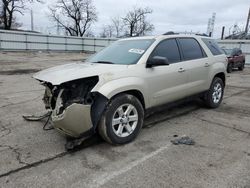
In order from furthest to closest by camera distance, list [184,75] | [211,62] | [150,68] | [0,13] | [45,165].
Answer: [0,13] → [211,62] → [184,75] → [150,68] → [45,165]

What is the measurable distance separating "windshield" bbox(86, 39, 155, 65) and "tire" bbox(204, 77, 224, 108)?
87.6 inches

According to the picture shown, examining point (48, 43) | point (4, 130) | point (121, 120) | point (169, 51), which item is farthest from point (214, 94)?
point (48, 43)

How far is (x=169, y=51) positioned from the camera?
4.55 m

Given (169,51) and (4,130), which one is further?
(169,51)

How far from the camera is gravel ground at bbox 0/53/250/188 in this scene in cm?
279

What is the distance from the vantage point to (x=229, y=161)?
3.25 meters

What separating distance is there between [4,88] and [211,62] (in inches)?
270

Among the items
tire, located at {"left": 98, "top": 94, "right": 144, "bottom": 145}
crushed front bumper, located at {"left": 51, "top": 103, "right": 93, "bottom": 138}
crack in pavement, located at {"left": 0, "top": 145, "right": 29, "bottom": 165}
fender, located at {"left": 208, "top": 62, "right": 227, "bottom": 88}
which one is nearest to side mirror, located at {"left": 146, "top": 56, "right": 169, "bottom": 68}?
tire, located at {"left": 98, "top": 94, "right": 144, "bottom": 145}

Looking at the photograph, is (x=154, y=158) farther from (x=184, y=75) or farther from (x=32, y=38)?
(x=32, y=38)

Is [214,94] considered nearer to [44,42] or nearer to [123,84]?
[123,84]

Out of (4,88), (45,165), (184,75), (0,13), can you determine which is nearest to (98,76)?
(45,165)

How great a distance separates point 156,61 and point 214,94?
2632mm

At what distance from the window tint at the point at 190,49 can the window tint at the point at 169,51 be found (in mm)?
229

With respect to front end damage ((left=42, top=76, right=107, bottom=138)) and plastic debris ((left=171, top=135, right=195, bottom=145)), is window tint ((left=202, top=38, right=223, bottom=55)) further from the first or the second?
front end damage ((left=42, top=76, right=107, bottom=138))
